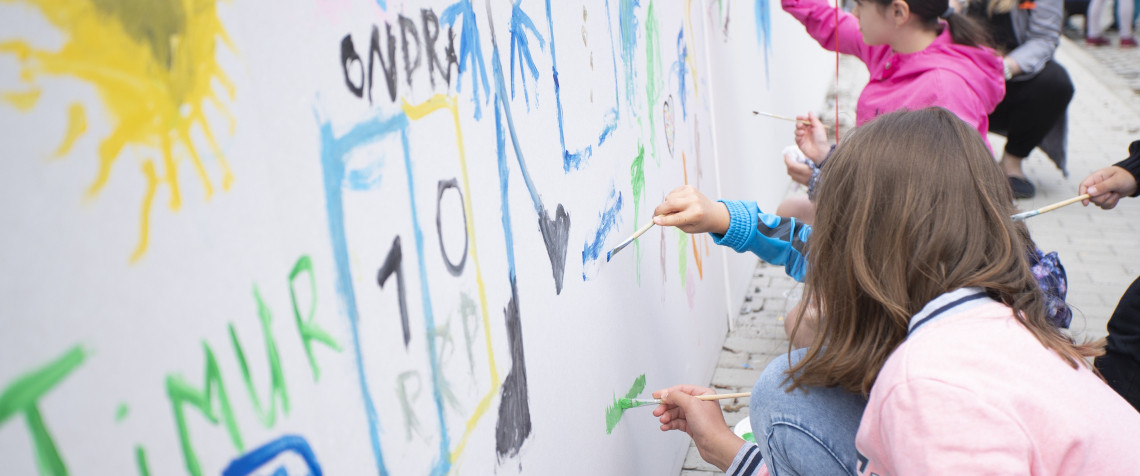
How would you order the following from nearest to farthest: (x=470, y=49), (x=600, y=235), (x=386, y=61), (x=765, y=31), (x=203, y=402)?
(x=203, y=402)
(x=386, y=61)
(x=470, y=49)
(x=600, y=235)
(x=765, y=31)

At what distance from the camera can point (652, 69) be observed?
2199 millimetres

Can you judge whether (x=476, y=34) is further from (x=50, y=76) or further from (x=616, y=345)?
(x=616, y=345)

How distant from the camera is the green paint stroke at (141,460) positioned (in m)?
0.70

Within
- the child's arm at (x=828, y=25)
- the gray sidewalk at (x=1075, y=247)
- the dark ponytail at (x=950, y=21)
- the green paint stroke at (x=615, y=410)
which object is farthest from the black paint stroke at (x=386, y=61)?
the child's arm at (x=828, y=25)

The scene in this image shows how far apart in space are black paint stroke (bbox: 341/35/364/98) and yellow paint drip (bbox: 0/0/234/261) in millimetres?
168

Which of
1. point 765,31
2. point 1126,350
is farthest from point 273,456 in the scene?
point 765,31

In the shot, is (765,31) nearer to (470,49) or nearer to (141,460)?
(470,49)

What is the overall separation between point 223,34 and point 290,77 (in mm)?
88

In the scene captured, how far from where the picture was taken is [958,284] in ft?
4.35

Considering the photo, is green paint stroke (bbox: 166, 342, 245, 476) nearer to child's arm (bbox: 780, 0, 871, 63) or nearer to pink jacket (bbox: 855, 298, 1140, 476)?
pink jacket (bbox: 855, 298, 1140, 476)

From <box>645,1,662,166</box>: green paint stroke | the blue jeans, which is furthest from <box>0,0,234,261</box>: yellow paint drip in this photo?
<box>645,1,662,166</box>: green paint stroke

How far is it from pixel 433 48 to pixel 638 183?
3.24 feet

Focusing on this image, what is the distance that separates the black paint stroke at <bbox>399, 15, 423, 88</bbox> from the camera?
1069mm

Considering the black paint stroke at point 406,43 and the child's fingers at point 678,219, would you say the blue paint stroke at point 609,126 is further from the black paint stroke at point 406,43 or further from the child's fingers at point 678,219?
the black paint stroke at point 406,43
